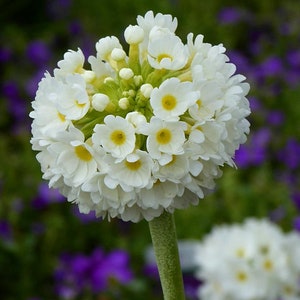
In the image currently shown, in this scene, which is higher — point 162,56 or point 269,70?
point 269,70

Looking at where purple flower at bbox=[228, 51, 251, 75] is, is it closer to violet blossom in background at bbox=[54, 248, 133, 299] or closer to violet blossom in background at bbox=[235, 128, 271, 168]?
violet blossom in background at bbox=[235, 128, 271, 168]

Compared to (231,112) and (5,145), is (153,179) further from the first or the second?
(5,145)

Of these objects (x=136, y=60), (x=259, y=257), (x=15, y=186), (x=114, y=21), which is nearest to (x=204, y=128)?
(x=136, y=60)

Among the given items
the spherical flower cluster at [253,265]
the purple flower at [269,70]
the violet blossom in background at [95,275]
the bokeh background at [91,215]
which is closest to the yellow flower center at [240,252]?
the spherical flower cluster at [253,265]

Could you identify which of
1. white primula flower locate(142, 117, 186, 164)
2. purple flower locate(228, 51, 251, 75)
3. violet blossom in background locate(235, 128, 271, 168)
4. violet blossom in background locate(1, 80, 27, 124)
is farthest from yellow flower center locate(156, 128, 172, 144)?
purple flower locate(228, 51, 251, 75)

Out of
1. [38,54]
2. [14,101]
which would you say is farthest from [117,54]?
[38,54]

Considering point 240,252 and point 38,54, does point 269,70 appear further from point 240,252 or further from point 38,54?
point 240,252

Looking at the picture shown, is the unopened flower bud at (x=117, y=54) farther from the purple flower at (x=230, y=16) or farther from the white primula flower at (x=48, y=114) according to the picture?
the purple flower at (x=230, y=16)
